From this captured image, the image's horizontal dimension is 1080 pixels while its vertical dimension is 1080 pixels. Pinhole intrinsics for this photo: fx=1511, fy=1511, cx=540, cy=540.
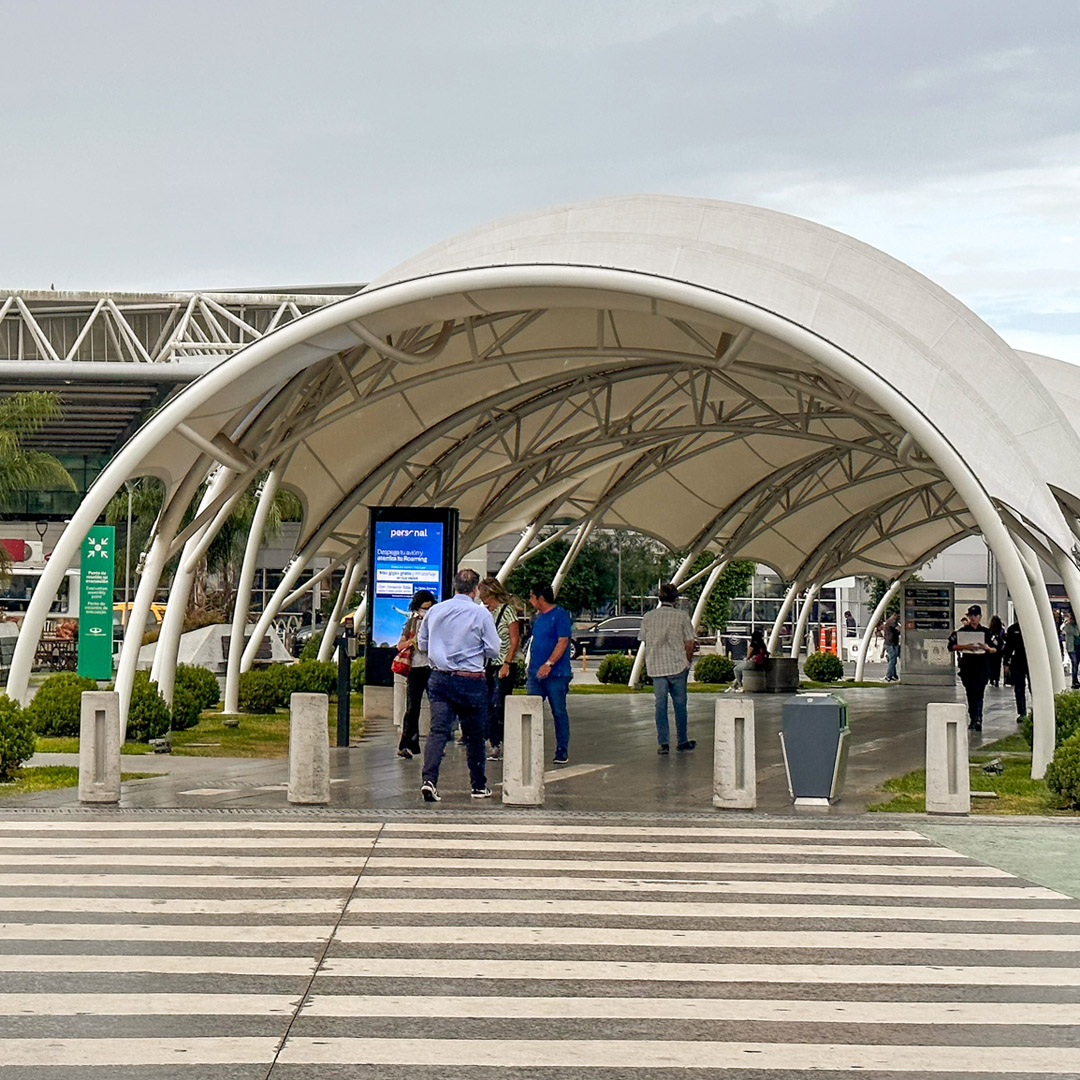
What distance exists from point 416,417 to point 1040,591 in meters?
11.0

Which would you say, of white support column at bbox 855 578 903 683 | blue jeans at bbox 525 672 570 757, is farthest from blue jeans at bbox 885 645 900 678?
blue jeans at bbox 525 672 570 757

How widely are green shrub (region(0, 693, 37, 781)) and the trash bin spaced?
23.8ft

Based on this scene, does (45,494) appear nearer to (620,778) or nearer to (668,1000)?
(620,778)

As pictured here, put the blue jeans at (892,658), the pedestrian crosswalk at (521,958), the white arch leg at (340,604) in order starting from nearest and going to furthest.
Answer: the pedestrian crosswalk at (521,958) < the white arch leg at (340,604) < the blue jeans at (892,658)

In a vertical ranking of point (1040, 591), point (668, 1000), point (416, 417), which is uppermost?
point (416, 417)

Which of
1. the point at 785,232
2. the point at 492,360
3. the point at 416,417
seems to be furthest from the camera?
the point at 416,417

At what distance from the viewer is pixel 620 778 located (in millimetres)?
15930

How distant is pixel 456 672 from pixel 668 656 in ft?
18.4

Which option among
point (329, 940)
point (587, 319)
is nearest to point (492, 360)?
point (587, 319)

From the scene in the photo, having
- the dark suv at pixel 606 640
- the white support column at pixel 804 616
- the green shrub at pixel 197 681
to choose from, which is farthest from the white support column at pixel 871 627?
the green shrub at pixel 197 681

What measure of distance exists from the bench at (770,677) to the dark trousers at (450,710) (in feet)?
79.1

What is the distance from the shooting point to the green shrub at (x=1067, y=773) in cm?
1358

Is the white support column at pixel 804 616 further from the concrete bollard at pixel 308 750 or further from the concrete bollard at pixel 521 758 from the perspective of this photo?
the concrete bollard at pixel 308 750

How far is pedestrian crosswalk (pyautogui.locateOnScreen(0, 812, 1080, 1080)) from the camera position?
19.3 feet
